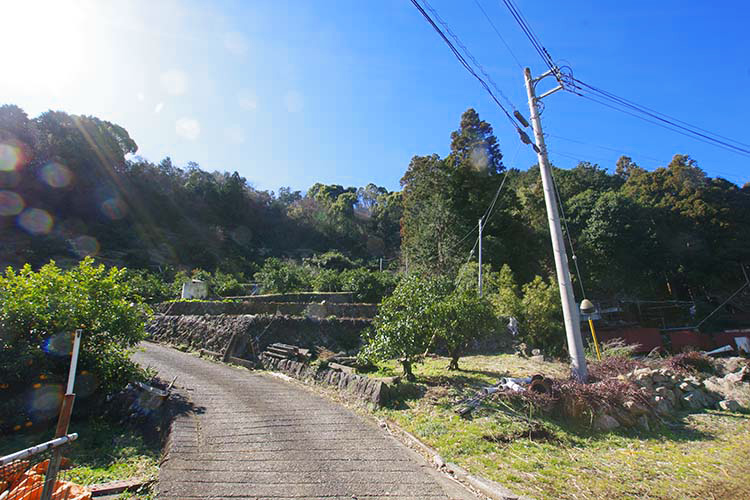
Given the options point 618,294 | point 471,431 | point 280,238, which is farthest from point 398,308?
point 280,238

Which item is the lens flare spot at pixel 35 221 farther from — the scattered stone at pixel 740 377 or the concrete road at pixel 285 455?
the scattered stone at pixel 740 377

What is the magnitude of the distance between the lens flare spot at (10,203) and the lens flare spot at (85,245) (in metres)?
4.15

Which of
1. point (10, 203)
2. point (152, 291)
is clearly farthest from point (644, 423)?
point (10, 203)

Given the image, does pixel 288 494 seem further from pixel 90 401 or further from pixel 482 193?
pixel 482 193

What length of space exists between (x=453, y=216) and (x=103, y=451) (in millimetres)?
20916

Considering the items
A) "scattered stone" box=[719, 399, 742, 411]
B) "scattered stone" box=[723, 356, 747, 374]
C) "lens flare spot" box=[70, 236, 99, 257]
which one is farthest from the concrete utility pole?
"lens flare spot" box=[70, 236, 99, 257]

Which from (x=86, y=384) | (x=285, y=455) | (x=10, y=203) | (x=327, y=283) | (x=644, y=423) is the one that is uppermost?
(x=327, y=283)

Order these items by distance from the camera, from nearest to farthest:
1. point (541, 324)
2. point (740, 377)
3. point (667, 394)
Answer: point (667, 394) < point (740, 377) < point (541, 324)

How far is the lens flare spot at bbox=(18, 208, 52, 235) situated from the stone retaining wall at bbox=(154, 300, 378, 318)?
58.8 feet

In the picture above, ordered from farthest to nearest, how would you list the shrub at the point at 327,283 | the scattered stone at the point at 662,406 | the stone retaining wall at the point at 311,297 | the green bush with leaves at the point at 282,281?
the shrub at the point at 327,283, the green bush with leaves at the point at 282,281, the stone retaining wall at the point at 311,297, the scattered stone at the point at 662,406

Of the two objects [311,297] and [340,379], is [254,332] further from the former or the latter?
[311,297]

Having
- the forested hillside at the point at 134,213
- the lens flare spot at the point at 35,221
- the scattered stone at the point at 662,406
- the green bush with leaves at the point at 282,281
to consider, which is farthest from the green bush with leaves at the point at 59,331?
the lens flare spot at the point at 35,221

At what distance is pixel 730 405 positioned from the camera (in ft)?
24.0

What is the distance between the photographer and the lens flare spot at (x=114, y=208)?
3088cm
